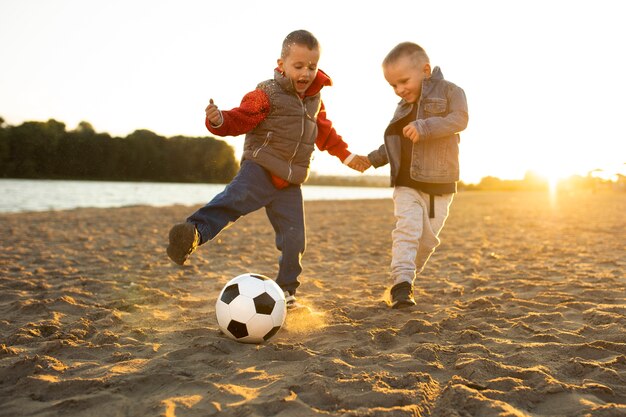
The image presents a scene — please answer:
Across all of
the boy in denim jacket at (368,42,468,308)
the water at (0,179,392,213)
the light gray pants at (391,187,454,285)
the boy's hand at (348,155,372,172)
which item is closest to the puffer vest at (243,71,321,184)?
the boy's hand at (348,155,372,172)

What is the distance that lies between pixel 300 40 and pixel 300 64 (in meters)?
0.17

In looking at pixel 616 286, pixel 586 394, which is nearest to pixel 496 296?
pixel 616 286

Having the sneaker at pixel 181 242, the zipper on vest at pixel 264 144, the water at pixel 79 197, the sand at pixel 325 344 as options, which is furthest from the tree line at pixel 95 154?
the sneaker at pixel 181 242

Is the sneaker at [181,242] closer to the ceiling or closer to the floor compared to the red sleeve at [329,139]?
closer to the floor

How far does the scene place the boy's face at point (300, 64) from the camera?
3650mm

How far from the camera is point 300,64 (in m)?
3.67

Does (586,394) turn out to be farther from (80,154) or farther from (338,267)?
(80,154)

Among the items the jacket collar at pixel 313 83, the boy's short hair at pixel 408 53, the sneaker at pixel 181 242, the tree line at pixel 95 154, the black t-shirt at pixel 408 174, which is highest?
the tree line at pixel 95 154

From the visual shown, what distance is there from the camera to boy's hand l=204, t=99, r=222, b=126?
3.48 metres

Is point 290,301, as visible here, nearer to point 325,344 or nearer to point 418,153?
point 325,344

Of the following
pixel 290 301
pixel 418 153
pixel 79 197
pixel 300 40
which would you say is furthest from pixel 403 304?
pixel 79 197

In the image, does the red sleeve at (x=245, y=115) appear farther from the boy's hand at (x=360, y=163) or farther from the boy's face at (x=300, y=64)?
the boy's hand at (x=360, y=163)

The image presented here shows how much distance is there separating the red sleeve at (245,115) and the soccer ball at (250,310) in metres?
1.05

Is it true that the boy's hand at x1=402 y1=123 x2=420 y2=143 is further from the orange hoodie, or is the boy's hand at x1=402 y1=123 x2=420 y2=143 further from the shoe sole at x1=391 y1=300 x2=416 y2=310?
the shoe sole at x1=391 y1=300 x2=416 y2=310
